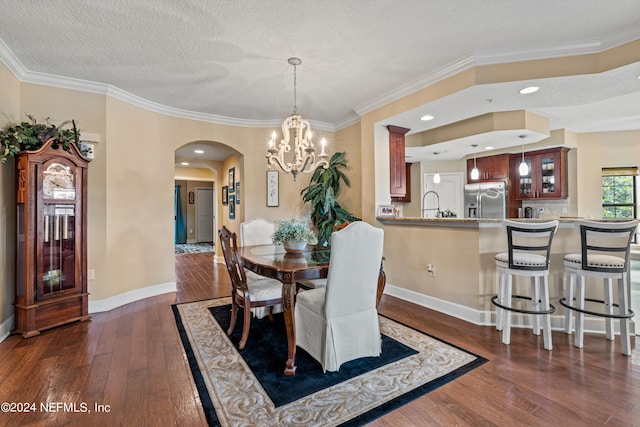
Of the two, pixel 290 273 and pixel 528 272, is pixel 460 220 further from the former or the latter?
pixel 290 273

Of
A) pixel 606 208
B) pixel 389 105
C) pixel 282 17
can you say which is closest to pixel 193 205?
pixel 389 105

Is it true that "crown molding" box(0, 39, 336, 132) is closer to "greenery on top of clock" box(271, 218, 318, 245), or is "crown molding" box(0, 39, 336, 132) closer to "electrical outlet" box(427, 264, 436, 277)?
"greenery on top of clock" box(271, 218, 318, 245)

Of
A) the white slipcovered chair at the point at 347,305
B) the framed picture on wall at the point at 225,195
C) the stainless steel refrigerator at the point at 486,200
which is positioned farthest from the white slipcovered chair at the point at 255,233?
the stainless steel refrigerator at the point at 486,200

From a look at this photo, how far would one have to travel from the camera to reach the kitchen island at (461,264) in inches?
115

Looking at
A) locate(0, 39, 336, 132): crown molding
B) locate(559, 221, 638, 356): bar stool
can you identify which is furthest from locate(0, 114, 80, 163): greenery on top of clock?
locate(559, 221, 638, 356): bar stool

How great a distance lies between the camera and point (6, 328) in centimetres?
276

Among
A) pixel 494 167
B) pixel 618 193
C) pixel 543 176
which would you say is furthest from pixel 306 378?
pixel 618 193

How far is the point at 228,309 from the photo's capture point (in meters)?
3.51

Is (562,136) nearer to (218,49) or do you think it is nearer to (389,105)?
(389,105)

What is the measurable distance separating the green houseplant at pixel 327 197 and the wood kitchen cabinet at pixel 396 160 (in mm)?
762

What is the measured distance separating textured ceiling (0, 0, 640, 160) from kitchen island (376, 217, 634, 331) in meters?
1.42

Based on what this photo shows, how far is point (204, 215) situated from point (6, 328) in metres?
8.41

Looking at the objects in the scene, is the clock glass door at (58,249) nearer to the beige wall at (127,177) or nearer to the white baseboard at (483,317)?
the beige wall at (127,177)

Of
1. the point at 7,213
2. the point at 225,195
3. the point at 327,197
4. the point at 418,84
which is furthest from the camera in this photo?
the point at 225,195
